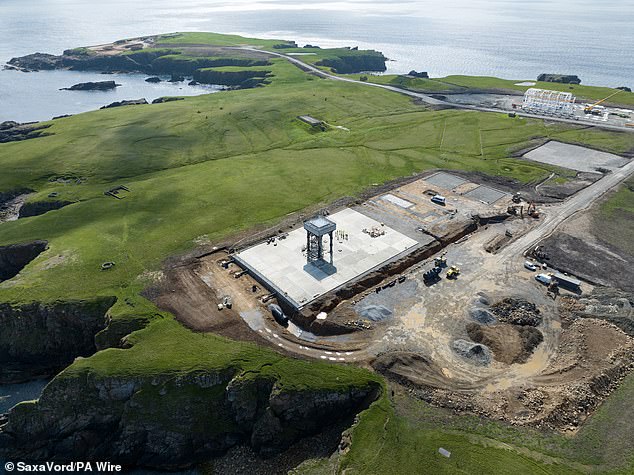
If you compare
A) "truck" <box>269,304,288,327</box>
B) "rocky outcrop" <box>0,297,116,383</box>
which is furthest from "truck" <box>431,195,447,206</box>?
"rocky outcrop" <box>0,297,116,383</box>

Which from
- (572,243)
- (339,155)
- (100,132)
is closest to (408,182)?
(339,155)

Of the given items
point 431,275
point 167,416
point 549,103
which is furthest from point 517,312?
point 549,103

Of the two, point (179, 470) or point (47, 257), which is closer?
point (179, 470)

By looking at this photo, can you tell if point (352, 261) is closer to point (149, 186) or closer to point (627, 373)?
point (627, 373)

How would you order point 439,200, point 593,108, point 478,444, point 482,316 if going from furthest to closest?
point 593,108, point 439,200, point 482,316, point 478,444

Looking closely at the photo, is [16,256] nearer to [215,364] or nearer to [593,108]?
[215,364]

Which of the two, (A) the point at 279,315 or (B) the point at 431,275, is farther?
(B) the point at 431,275

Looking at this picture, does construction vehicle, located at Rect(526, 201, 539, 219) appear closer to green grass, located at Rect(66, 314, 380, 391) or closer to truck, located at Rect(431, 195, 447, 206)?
truck, located at Rect(431, 195, 447, 206)
